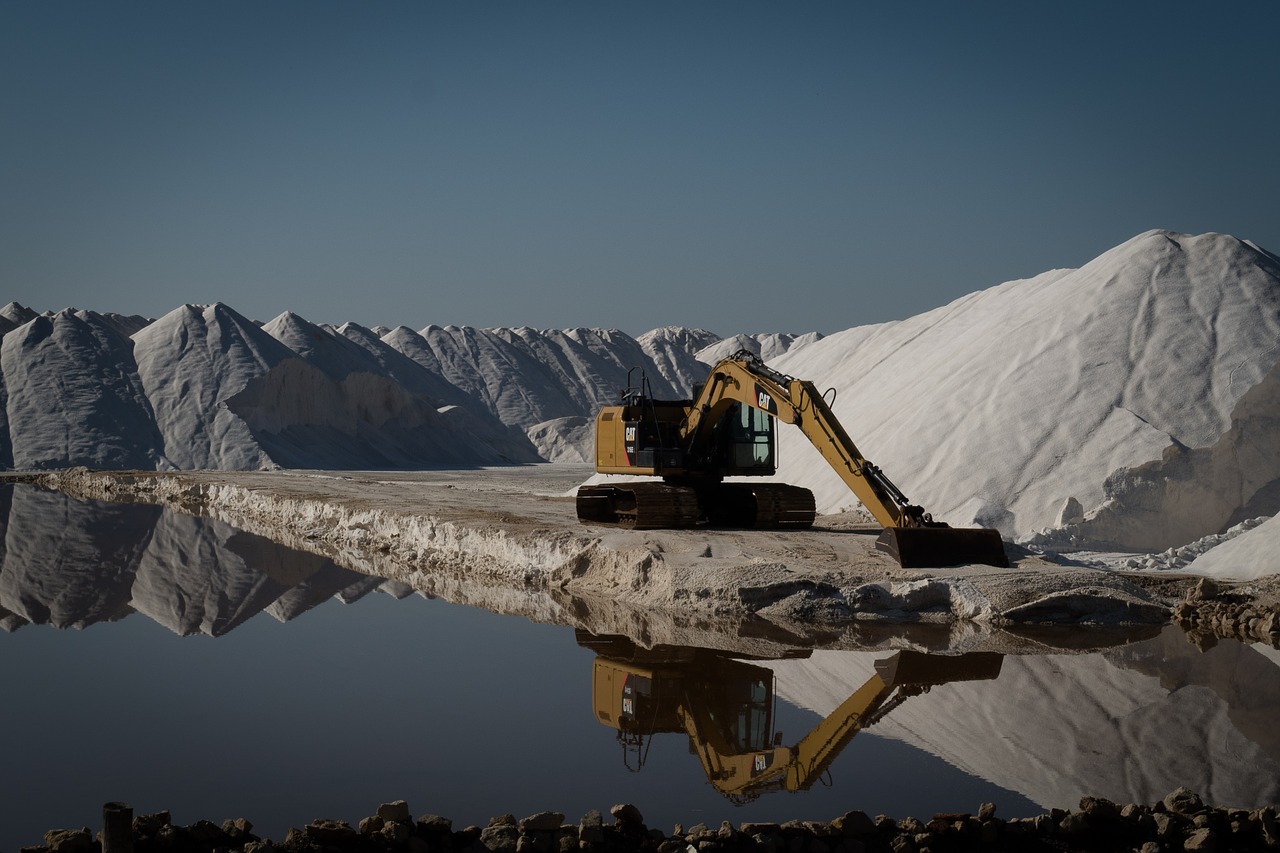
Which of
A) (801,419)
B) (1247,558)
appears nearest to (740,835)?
(801,419)

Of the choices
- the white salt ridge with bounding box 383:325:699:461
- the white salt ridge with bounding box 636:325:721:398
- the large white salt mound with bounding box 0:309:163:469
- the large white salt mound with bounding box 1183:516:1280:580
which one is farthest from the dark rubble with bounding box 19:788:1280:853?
the white salt ridge with bounding box 636:325:721:398

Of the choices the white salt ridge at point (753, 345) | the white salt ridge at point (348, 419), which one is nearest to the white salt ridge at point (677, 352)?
the white salt ridge at point (753, 345)

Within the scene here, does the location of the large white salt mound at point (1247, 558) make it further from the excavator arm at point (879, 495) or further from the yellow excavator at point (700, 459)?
the yellow excavator at point (700, 459)

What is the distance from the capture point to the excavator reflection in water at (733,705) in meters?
6.67

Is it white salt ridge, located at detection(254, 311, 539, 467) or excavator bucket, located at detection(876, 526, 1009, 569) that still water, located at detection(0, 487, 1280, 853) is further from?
white salt ridge, located at detection(254, 311, 539, 467)

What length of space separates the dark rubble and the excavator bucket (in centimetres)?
665

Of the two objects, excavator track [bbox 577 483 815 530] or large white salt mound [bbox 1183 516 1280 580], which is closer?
large white salt mound [bbox 1183 516 1280 580]

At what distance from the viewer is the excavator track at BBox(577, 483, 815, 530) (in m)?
15.2

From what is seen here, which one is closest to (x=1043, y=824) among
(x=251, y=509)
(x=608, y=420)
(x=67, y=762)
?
(x=67, y=762)

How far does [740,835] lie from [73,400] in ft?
148

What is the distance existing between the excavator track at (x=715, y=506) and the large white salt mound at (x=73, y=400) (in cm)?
3210

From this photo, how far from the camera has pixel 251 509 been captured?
26359mm

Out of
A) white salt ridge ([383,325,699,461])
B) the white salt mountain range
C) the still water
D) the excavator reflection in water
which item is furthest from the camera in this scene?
white salt ridge ([383,325,699,461])

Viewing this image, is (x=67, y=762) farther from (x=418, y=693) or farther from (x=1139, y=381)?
(x=1139, y=381)
